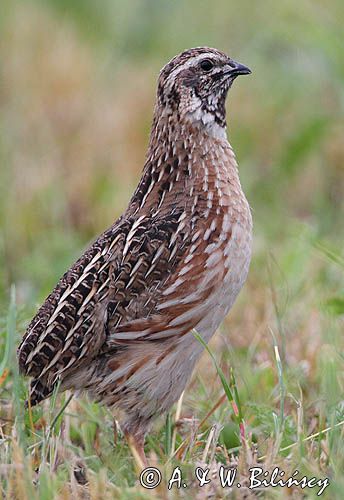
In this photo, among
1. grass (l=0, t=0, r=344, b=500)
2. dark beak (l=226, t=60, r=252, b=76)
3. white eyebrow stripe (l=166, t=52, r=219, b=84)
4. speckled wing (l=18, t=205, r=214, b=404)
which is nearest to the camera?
grass (l=0, t=0, r=344, b=500)

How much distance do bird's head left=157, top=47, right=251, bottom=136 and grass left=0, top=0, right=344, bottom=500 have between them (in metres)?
0.84

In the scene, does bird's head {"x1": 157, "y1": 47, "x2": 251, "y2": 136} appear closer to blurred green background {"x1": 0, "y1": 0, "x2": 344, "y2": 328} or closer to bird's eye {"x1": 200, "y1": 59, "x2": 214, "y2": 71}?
bird's eye {"x1": 200, "y1": 59, "x2": 214, "y2": 71}

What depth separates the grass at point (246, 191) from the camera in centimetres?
454

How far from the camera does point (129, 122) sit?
31.8 ft

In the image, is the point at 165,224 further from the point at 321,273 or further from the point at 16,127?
the point at 16,127

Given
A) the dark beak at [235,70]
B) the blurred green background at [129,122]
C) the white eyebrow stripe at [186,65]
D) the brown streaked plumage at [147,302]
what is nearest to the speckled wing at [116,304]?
the brown streaked plumage at [147,302]

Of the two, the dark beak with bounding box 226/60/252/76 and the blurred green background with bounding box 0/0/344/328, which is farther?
the blurred green background with bounding box 0/0/344/328

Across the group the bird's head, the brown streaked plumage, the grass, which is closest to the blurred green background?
the grass

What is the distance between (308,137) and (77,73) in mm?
2343

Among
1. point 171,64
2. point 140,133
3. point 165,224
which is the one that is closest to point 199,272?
point 165,224

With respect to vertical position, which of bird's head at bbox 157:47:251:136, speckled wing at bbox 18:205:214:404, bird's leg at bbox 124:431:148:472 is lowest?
bird's leg at bbox 124:431:148:472

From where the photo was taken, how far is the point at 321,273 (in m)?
7.07

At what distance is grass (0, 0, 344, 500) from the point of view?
4.54 meters

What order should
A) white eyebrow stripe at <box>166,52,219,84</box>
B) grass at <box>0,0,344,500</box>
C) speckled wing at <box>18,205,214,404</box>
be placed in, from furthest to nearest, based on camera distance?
1. white eyebrow stripe at <box>166,52,219,84</box>
2. speckled wing at <box>18,205,214,404</box>
3. grass at <box>0,0,344,500</box>
